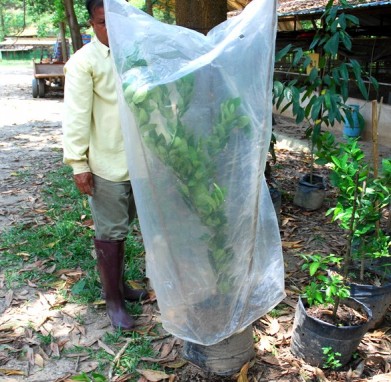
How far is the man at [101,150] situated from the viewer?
2.48m

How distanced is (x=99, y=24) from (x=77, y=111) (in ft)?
1.51

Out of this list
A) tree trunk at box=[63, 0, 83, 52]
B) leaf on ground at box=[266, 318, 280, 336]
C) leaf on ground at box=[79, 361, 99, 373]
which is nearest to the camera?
leaf on ground at box=[79, 361, 99, 373]

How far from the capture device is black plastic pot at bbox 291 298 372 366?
2.42 m

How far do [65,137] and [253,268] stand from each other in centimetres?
123

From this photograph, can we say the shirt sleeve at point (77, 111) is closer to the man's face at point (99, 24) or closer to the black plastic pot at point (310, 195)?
the man's face at point (99, 24)

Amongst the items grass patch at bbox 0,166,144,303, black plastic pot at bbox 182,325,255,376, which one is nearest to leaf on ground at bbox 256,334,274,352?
black plastic pot at bbox 182,325,255,376

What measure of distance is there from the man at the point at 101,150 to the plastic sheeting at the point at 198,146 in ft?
1.86

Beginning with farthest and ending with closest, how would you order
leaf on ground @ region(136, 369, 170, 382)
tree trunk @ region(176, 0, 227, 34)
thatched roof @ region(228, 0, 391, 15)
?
thatched roof @ region(228, 0, 391, 15), tree trunk @ region(176, 0, 227, 34), leaf on ground @ region(136, 369, 170, 382)

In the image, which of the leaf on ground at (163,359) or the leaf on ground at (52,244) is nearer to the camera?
the leaf on ground at (163,359)

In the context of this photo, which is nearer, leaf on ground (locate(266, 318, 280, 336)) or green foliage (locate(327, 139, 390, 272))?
green foliage (locate(327, 139, 390, 272))

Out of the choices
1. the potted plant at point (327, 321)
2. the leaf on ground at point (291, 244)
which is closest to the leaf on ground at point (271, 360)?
the potted plant at point (327, 321)

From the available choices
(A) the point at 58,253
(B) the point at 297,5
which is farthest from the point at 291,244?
(B) the point at 297,5

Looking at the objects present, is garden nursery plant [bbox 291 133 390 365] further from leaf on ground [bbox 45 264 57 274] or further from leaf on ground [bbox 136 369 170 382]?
leaf on ground [bbox 45 264 57 274]

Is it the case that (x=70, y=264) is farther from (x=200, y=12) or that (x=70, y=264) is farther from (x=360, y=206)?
(x=200, y=12)
